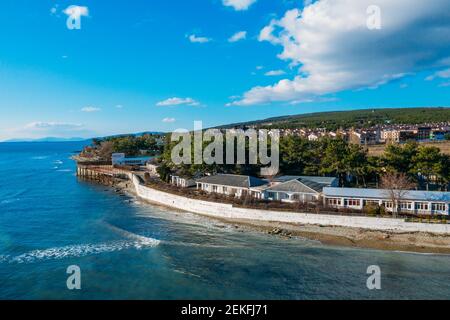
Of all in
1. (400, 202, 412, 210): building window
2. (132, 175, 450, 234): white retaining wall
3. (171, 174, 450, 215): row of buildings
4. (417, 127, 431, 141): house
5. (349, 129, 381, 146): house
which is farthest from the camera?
(417, 127, 431, 141): house

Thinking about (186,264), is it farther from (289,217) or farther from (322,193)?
(322,193)

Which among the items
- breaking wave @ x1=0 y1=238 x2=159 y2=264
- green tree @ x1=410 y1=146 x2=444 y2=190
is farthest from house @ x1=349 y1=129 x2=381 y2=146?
breaking wave @ x1=0 y1=238 x2=159 y2=264

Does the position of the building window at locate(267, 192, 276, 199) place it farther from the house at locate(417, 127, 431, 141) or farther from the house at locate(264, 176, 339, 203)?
the house at locate(417, 127, 431, 141)

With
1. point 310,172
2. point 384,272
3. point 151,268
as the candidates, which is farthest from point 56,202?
point 384,272

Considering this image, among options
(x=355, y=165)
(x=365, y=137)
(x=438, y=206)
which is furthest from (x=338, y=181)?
(x=365, y=137)

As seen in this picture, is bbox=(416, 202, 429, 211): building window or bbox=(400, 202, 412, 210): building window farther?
bbox=(400, 202, 412, 210): building window

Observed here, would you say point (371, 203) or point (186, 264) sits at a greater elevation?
point (371, 203)
